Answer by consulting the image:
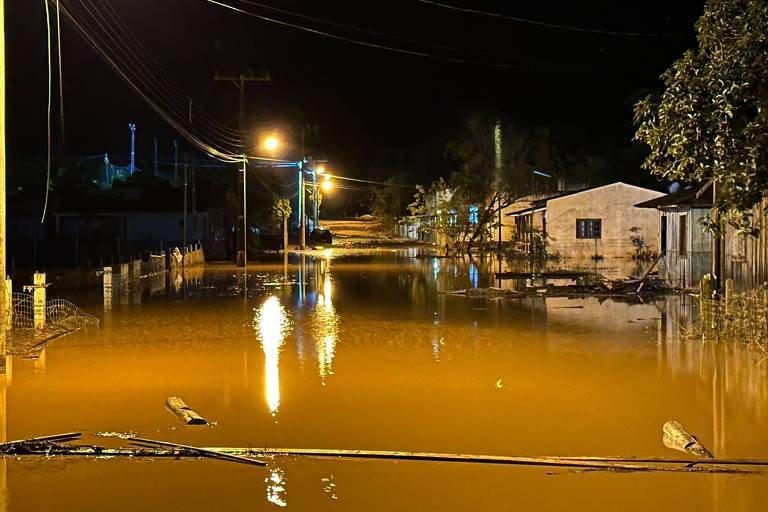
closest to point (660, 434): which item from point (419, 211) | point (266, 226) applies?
point (419, 211)

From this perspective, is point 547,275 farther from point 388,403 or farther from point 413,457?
point 413,457

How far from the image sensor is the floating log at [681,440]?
9.09 metres

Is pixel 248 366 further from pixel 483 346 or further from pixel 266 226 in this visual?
pixel 266 226

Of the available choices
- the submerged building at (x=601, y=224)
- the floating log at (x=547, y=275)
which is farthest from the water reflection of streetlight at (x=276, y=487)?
the submerged building at (x=601, y=224)

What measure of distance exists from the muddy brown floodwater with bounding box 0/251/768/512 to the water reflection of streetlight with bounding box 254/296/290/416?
2.8 inches

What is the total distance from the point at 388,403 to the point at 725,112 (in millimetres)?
5534

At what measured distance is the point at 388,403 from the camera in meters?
11.5

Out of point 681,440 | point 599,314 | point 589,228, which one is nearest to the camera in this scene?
point 681,440

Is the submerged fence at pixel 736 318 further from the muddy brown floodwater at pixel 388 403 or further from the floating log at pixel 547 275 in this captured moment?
the floating log at pixel 547 275

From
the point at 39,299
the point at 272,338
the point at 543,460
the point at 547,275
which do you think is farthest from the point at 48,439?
the point at 547,275

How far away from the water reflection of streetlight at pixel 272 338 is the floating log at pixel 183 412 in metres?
0.95

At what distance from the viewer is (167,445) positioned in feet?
30.2

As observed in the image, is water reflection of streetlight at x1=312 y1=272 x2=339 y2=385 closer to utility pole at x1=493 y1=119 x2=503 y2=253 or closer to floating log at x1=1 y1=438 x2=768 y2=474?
floating log at x1=1 y1=438 x2=768 y2=474

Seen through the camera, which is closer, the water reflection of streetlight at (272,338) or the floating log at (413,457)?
the floating log at (413,457)
